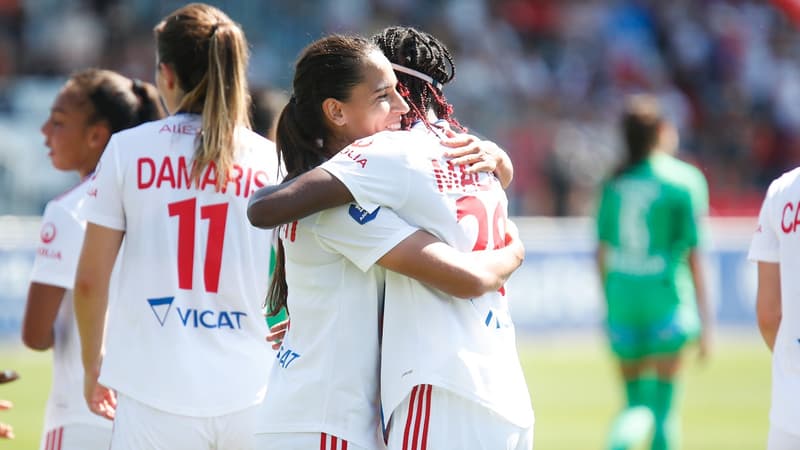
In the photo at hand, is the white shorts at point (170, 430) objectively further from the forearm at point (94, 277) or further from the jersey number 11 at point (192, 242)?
the jersey number 11 at point (192, 242)

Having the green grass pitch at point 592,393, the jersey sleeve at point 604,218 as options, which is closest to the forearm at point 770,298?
the jersey sleeve at point 604,218

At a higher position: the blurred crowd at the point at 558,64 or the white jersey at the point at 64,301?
the blurred crowd at the point at 558,64

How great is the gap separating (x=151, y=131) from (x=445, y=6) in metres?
16.9

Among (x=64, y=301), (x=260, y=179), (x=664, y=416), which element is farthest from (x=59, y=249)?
(x=664, y=416)

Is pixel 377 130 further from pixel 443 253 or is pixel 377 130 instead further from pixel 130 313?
pixel 130 313

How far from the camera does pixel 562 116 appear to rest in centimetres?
1978

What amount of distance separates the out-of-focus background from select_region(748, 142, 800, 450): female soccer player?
5401mm

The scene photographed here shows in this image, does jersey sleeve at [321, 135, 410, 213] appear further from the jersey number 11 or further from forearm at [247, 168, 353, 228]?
the jersey number 11

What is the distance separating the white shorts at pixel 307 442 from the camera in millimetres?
3230

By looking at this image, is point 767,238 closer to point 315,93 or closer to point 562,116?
point 315,93

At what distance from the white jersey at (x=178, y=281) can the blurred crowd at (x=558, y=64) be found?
12319 mm

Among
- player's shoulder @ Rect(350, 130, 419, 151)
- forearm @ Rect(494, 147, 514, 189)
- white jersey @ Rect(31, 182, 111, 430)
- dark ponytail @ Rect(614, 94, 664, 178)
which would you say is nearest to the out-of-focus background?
dark ponytail @ Rect(614, 94, 664, 178)

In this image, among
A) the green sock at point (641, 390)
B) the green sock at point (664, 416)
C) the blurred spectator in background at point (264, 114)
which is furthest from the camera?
the green sock at point (641, 390)

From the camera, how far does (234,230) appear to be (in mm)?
3998
